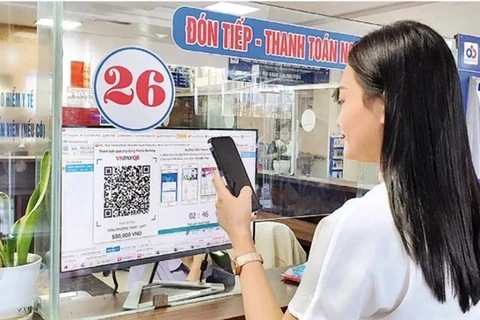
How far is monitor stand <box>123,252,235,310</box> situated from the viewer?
1.13 metres

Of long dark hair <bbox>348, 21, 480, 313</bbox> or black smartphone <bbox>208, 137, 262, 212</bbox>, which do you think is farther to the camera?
black smartphone <bbox>208, 137, 262, 212</bbox>

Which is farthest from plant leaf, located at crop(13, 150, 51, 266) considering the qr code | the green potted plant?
the qr code

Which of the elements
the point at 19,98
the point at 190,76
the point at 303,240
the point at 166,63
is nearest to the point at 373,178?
the point at 303,240

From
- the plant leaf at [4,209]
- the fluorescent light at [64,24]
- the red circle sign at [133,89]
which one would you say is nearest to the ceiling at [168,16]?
the fluorescent light at [64,24]

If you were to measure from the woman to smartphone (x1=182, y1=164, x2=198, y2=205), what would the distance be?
442 millimetres

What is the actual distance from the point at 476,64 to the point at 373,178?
56cm

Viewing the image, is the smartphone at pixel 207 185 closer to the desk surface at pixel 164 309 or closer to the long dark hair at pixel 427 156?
the desk surface at pixel 164 309

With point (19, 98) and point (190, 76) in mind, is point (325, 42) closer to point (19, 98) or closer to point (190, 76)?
point (190, 76)

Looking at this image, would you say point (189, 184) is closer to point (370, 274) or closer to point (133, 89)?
point (133, 89)

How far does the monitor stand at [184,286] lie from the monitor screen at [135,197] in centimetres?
6

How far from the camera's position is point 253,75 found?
62.9 inches

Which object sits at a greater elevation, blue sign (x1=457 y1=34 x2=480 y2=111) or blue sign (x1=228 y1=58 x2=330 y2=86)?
blue sign (x1=457 y1=34 x2=480 y2=111)

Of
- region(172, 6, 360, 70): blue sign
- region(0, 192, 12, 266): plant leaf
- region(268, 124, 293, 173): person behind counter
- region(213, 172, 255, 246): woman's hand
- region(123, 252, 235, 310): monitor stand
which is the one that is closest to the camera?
region(213, 172, 255, 246): woman's hand

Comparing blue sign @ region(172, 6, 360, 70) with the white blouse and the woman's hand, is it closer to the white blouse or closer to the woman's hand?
the woman's hand
